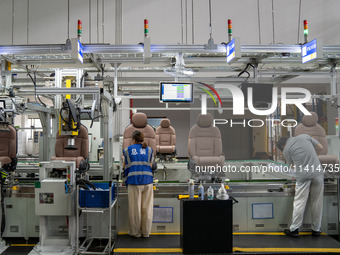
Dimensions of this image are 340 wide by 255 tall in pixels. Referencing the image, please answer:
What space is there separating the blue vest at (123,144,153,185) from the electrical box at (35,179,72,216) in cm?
90

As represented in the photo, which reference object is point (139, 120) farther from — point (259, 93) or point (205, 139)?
point (259, 93)

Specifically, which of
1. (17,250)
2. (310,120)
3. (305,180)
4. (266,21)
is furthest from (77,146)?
(266,21)

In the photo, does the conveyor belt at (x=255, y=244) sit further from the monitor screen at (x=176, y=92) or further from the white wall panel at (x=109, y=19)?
the white wall panel at (x=109, y=19)

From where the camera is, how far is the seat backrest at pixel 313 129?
20.2ft

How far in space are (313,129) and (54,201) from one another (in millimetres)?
5125

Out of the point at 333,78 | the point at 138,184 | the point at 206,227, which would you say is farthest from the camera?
the point at 333,78

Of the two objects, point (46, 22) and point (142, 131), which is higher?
point (46, 22)

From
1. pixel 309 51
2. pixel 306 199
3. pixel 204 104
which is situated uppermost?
pixel 309 51

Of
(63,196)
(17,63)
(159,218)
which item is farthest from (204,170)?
(17,63)

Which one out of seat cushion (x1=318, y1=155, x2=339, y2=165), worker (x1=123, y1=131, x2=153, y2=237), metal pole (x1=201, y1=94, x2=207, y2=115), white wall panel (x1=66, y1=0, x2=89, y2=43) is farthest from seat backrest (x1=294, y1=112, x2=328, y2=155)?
white wall panel (x1=66, y1=0, x2=89, y2=43)

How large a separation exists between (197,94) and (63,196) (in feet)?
14.7

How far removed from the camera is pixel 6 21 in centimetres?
891

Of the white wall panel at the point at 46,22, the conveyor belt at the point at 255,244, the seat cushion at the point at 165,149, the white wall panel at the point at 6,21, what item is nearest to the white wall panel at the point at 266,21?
the seat cushion at the point at 165,149

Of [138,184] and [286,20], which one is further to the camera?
[286,20]
